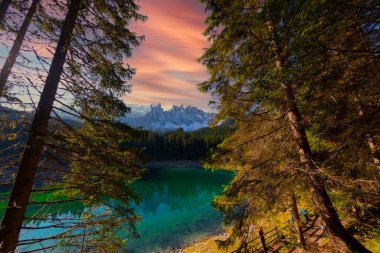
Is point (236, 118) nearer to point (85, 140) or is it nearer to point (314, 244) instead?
point (85, 140)

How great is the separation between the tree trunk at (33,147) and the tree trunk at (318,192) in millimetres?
5593

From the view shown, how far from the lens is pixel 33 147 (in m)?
4.58

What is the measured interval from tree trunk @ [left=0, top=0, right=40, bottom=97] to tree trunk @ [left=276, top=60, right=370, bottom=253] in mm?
6349

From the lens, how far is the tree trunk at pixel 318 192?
460 cm

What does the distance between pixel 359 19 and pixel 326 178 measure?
3.29 metres

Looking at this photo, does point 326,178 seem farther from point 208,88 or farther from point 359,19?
point 208,88

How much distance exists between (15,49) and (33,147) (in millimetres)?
2416

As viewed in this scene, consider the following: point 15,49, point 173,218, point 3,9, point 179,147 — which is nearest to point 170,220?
point 173,218

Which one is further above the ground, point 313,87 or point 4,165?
point 313,87

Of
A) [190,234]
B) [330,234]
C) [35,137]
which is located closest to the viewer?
[35,137]

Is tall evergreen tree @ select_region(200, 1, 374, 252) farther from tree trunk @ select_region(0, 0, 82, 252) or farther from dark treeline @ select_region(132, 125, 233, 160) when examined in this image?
dark treeline @ select_region(132, 125, 233, 160)

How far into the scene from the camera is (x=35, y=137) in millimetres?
4512

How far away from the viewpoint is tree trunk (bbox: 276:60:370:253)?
15.1 ft

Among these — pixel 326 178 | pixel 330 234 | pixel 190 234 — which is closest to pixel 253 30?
pixel 326 178
